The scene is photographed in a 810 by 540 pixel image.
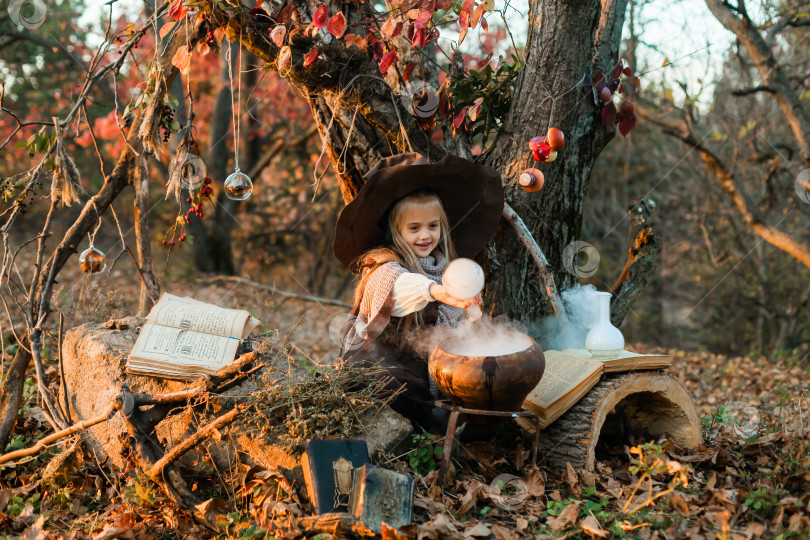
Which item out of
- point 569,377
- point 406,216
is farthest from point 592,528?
point 406,216

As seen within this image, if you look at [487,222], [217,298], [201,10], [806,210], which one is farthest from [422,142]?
[806,210]

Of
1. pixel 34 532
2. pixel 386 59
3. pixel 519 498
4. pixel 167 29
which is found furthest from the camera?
pixel 167 29

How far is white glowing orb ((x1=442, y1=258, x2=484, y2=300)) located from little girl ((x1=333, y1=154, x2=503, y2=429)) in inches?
16.3

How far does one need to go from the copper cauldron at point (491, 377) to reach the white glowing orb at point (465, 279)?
290 mm

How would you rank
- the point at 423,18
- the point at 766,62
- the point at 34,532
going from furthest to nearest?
the point at 766,62
the point at 423,18
the point at 34,532

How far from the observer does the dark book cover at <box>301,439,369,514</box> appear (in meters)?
2.50

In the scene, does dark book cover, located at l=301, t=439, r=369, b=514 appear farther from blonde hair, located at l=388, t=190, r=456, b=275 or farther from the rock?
blonde hair, located at l=388, t=190, r=456, b=275

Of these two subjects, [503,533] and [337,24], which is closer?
[503,533]

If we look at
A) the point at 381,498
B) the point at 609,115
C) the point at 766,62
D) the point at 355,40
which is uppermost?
the point at 766,62

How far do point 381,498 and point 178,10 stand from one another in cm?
256

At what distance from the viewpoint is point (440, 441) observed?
3129 millimetres

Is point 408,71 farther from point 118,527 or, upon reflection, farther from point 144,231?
point 118,527

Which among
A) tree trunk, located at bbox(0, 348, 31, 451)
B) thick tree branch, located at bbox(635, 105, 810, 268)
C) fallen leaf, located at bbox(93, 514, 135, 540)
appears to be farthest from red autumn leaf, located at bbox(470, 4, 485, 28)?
thick tree branch, located at bbox(635, 105, 810, 268)

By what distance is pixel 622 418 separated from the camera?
3684 mm
